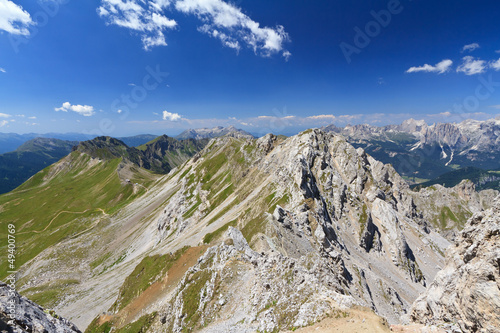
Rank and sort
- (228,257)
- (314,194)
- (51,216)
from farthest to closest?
(51,216) → (314,194) → (228,257)

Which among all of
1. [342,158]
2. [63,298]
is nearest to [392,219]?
[342,158]

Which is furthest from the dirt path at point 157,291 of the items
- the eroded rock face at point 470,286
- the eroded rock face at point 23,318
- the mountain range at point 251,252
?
the eroded rock face at point 470,286

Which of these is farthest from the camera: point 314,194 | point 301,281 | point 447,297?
point 314,194

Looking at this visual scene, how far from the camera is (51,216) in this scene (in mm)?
191375

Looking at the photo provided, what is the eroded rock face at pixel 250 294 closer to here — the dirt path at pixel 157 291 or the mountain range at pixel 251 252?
the mountain range at pixel 251 252

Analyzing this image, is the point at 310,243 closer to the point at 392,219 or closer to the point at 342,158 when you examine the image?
the point at 392,219

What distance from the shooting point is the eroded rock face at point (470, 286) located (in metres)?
17.8

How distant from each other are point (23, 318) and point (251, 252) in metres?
32.3

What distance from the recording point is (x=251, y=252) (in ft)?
135

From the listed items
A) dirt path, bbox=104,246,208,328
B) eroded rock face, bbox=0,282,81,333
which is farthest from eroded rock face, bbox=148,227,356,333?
eroded rock face, bbox=0,282,81,333

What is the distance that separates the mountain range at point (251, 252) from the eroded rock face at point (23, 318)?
18.5 meters

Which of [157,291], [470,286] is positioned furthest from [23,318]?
[157,291]

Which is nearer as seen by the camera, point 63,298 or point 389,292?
point 389,292

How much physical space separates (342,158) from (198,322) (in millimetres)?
102555
